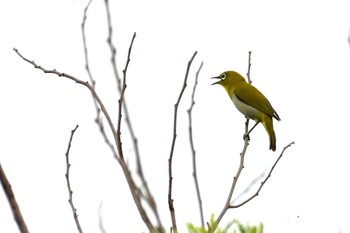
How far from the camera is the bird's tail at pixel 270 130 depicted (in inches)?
305

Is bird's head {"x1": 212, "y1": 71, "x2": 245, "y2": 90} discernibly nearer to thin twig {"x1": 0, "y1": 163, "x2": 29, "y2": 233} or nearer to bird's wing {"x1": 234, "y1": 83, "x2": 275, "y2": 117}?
bird's wing {"x1": 234, "y1": 83, "x2": 275, "y2": 117}

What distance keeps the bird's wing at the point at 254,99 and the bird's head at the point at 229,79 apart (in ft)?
0.63

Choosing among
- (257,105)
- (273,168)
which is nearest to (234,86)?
(257,105)

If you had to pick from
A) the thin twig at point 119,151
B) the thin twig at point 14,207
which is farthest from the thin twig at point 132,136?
the thin twig at point 14,207

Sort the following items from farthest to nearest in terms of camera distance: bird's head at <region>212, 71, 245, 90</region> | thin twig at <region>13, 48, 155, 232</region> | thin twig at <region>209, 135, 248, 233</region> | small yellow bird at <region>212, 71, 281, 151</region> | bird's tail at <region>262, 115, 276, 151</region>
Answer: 1. bird's head at <region>212, 71, 245, 90</region>
2. small yellow bird at <region>212, 71, 281, 151</region>
3. bird's tail at <region>262, 115, 276, 151</region>
4. thin twig at <region>13, 48, 155, 232</region>
5. thin twig at <region>209, 135, 248, 233</region>

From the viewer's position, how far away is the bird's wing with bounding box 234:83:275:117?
8094 millimetres

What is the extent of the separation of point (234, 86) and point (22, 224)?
6.98m

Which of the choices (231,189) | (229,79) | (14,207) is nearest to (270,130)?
(229,79)

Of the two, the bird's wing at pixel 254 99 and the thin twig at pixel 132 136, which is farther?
the bird's wing at pixel 254 99

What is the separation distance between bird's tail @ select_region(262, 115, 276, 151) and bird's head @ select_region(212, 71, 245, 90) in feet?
2.62

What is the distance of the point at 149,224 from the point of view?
2301mm

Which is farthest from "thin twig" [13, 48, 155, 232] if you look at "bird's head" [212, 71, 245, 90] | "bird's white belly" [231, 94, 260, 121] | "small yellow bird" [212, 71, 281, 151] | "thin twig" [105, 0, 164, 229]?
"bird's head" [212, 71, 245, 90]

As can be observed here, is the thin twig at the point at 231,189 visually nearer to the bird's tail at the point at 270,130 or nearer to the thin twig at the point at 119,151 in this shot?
the thin twig at the point at 119,151

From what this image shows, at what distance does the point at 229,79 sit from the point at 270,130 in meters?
1.09
